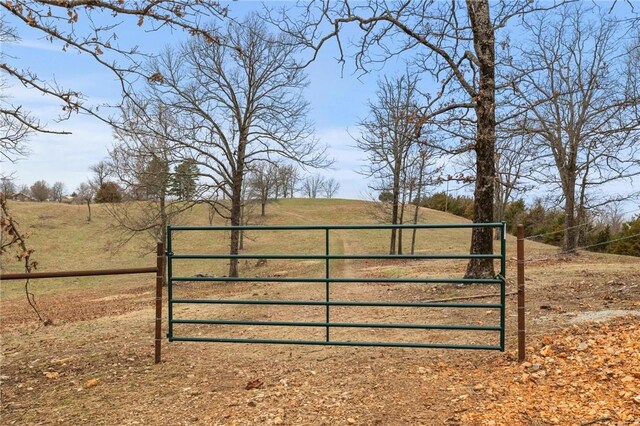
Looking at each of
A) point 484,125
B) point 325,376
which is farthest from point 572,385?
point 484,125

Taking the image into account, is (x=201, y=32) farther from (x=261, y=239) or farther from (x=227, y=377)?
(x=261, y=239)

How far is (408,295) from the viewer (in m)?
9.34

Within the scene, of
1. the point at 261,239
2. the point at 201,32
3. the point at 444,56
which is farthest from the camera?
the point at 261,239

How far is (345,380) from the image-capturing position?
421 centimetres

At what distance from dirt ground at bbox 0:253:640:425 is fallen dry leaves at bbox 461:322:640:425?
1cm

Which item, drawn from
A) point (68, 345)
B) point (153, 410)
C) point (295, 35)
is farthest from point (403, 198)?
point (153, 410)

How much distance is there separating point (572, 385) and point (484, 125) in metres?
6.01

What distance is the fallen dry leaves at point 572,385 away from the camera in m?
3.26

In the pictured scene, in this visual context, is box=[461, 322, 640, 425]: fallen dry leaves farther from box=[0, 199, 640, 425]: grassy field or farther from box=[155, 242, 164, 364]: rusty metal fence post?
box=[155, 242, 164, 364]: rusty metal fence post

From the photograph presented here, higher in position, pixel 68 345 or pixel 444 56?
pixel 444 56

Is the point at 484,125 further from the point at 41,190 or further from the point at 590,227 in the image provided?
the point at 41,190

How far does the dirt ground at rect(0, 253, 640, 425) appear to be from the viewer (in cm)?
350

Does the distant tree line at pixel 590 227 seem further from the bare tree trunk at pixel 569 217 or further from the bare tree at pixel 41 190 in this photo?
the bare tree at pixel 41 190

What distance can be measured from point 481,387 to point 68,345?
212 inches
